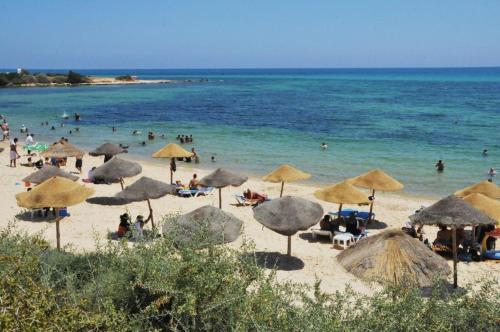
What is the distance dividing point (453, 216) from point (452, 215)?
0.03 meters

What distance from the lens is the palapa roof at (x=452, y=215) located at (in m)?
9.66

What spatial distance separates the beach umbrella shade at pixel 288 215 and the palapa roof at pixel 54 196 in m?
4.50

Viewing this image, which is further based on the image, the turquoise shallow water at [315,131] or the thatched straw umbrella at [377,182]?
→ the turquoise shallow water at [315,131]

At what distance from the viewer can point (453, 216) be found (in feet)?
31.9

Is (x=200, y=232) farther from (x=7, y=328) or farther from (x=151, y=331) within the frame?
(x=7, y=328)

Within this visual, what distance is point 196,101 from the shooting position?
65688 mm

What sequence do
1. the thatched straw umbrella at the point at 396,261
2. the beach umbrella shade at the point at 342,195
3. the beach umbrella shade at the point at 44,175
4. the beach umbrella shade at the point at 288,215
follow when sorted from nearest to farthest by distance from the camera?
1. the thatched straw umbrella at the point at 396,261
2. the beach umbrella shade at the point at 288,215
3. the beach umbrella shade at the point at 342,195
4. the beach umbrella shade at the point at 44,175

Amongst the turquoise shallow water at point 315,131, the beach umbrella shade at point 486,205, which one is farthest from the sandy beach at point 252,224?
the turquoise shallow water at point 315,131

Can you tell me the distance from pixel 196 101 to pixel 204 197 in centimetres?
4883

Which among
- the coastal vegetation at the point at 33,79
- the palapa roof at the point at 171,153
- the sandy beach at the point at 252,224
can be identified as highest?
the coastal vegetation at the point at 33,79

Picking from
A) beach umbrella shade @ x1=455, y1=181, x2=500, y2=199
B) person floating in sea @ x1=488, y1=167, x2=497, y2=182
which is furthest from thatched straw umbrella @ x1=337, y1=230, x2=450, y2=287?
person floating in sea @ x1=488, y1=167, x2=497, y2=182

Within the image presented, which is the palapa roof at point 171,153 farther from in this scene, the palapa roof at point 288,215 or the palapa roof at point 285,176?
the palapa roof at point 288,215

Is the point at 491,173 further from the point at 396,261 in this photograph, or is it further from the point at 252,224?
the point at 396,261

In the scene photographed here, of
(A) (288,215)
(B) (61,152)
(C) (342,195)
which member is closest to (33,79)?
(B) (61,152)
